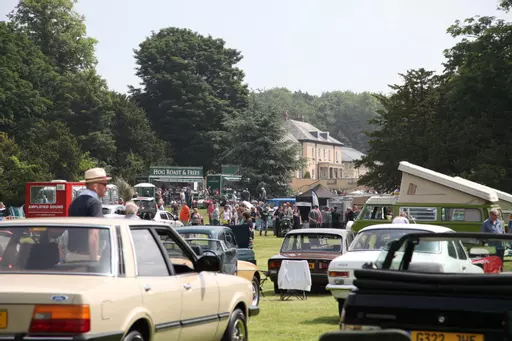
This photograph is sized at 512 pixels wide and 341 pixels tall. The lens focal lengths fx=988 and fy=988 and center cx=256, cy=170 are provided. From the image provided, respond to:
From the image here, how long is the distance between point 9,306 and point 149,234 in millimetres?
1923

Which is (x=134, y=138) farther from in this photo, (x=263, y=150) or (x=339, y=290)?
(x=339, y=290)

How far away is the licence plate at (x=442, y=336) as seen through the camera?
6.69 m

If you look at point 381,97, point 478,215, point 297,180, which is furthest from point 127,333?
point 297,180

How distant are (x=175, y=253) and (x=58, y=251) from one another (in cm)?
171

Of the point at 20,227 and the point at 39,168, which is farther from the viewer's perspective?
the point at 39,168

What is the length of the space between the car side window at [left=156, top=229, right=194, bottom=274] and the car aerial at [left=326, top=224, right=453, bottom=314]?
5.87 metres

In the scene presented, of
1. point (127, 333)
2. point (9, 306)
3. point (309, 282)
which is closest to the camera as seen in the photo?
point (9, 306)

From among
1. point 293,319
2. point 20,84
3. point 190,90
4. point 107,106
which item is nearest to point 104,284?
point 293,319

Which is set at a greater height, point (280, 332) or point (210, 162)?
point (210, 162)

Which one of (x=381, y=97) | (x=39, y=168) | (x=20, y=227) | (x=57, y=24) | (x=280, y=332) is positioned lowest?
(x=280, y=332)

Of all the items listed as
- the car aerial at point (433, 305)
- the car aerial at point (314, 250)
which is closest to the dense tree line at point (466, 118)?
the car aerial at point (314, 250)

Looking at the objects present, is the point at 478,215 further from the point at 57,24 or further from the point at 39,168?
the point at 57,24

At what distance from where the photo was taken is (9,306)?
7.36 meters

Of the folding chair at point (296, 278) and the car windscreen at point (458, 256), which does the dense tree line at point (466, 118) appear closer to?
the folding chair at point (296, 278)
